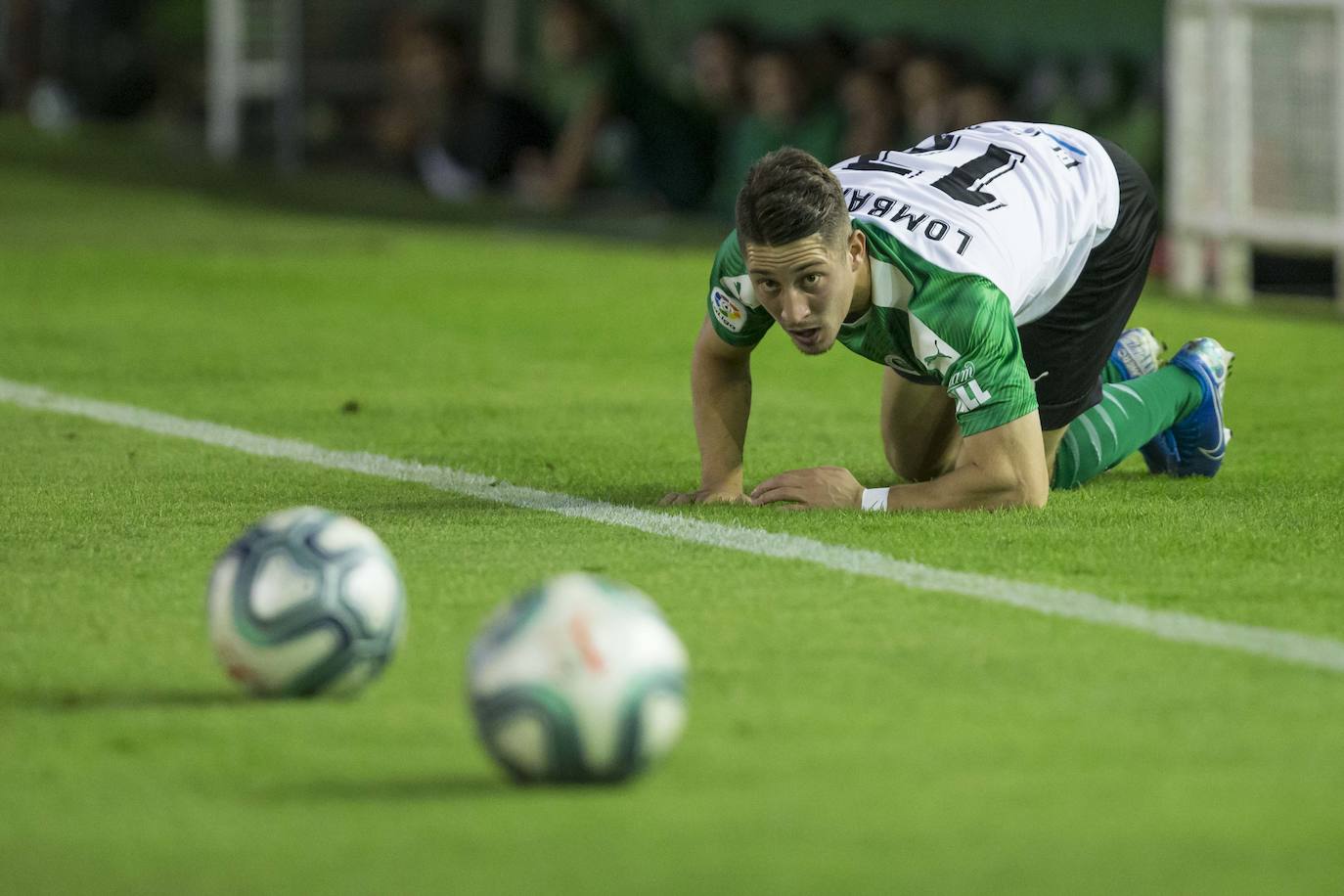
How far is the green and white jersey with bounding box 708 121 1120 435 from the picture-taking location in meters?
5.36

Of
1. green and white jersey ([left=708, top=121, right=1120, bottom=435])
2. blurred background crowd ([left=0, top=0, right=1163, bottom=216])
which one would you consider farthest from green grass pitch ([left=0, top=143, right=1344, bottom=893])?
blurred background crowd ([left=0, top=0, right=1163, bottom=216])

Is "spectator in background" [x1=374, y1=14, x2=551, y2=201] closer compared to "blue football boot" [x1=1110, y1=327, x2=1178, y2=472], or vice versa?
"blue football boot" [x1=1110, y1=327, x2=1178, y2=472]

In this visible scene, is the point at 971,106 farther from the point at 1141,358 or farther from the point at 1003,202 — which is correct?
the point at 1003,202

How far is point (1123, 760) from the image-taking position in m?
3.59

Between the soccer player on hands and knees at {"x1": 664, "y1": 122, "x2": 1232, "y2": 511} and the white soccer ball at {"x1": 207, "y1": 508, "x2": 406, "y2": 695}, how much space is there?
1549 millimetres

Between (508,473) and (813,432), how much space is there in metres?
1.38

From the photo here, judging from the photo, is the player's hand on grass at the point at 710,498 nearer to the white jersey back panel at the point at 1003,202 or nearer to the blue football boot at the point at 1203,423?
the white jersey back panel at the point at 1003,202

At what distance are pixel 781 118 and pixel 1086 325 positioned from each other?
384 inches

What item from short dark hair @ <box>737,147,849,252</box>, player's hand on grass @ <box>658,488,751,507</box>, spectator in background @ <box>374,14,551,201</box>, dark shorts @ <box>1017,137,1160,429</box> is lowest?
spectator in background @ <box>374,14,551,201</box>

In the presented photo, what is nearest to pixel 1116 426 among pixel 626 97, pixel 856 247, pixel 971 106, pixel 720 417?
pixel 720 417

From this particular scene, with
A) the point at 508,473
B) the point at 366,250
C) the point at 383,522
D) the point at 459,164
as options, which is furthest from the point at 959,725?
the point at 459,164

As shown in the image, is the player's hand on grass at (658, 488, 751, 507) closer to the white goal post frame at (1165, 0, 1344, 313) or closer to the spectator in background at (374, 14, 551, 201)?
the white goal post frame at (1165, 0, 1344, 313)

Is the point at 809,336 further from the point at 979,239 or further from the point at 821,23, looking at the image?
the point at 821,23

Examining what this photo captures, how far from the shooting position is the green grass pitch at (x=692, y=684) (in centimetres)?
317
